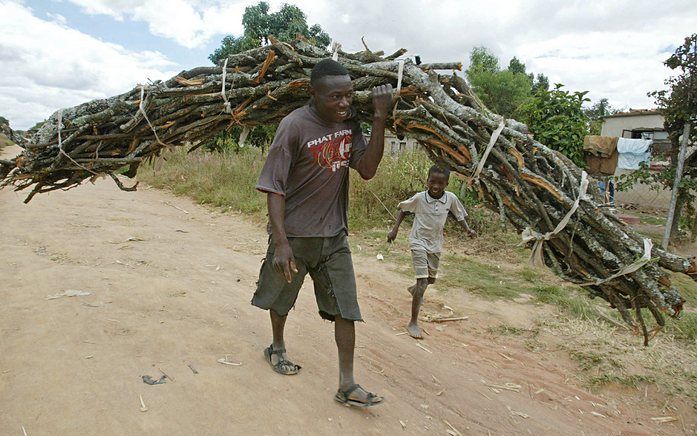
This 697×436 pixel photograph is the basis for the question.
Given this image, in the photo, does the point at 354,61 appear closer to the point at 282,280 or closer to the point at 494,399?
the point at 282,280

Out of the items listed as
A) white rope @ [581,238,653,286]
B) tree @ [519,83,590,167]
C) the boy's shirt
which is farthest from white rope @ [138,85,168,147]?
tree @ [519,83,590,167]

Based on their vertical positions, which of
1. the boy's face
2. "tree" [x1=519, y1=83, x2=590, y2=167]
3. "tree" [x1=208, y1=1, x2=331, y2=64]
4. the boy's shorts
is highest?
"tree" [x1=208, y1=1, x2=331, y2=64]

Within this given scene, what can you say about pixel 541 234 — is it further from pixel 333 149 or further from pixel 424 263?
pixel 424 263

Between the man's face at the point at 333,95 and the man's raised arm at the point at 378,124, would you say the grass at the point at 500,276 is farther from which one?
the man's face at the point at 333,95

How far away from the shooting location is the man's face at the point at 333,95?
2.45 m

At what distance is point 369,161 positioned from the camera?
260 centimetres

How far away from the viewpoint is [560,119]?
7500mm

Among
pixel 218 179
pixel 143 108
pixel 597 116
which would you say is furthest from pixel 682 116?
pixel 597 116

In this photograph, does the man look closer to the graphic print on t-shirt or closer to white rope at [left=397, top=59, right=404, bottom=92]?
the graphic print on t-shirt

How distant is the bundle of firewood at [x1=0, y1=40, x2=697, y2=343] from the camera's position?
243cm

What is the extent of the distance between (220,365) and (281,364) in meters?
0.35

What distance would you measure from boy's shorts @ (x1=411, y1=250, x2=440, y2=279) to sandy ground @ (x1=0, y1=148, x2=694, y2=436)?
528mm

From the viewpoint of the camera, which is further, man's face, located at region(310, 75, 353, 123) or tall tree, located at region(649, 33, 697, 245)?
tall tree, located at region(649, 33, 697, 245)

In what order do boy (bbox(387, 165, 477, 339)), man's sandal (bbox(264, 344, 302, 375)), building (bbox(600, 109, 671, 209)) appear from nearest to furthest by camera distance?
man's sandal (bbox(264, 344, 302, 375))
boy (bbox(387, 165, 477, 339))
building (bbox(600, 109, 671, 209))
